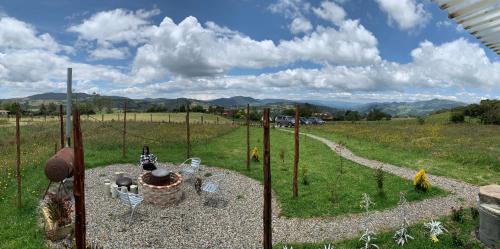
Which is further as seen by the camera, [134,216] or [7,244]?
[134,216]

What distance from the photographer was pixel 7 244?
372 inches

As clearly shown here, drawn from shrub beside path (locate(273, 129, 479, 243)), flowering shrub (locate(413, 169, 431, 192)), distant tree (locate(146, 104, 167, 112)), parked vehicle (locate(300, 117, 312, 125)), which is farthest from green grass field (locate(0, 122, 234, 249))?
distant tree (locate(146, 104, 167, 112))

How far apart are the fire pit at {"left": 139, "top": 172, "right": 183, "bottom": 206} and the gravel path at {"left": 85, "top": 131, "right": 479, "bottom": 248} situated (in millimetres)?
302

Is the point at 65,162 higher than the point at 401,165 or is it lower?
higher

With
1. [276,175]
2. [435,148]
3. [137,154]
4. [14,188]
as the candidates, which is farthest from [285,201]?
[435,148]

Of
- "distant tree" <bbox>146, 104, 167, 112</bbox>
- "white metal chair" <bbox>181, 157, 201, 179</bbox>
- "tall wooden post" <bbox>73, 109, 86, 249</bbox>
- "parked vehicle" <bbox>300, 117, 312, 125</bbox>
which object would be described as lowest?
"white metal chair" <bbox>181, 157, 201, 179</bbox>

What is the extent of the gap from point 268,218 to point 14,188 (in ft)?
45.5

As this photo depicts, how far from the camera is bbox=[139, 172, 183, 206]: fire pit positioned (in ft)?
42.1

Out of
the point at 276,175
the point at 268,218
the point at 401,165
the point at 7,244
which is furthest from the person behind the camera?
the point at 401,165

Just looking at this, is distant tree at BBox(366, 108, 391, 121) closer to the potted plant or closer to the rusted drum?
the rusted drum

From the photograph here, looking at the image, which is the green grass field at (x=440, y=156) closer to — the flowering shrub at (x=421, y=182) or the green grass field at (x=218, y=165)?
the green grass field at (x=218, y=165)

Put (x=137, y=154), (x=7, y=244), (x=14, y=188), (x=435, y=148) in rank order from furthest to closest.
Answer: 1. (x=435, y=148)
2. (x=137, y=154)
3. (x=14, y=188)
4. (x=7, y=244)

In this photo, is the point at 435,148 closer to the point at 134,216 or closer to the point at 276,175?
the point at 276,175

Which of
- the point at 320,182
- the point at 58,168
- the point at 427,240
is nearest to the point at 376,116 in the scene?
the point at 320,182
